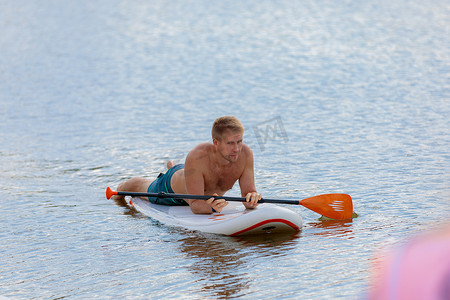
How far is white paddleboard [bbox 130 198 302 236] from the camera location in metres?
5.97

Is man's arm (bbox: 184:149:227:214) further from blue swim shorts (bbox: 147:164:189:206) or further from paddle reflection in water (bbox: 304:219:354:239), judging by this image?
paddle reflection in water (bbox: 304:219:354:239)

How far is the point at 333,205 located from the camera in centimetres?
634

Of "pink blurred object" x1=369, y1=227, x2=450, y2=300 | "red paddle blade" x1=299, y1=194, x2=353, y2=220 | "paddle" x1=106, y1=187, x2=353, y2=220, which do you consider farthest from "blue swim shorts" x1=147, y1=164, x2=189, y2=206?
"pink blurred object" x1=369, y1=227, x2=450, y2=300

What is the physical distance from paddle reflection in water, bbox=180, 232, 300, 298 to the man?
1.12 ft

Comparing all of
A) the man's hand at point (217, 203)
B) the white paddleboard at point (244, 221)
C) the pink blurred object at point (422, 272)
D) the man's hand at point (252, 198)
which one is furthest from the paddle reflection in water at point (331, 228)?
the pink blurred object at point (422, 272)

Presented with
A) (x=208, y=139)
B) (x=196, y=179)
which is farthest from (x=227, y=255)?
(x=208, y=139)

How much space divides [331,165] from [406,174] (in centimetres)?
103

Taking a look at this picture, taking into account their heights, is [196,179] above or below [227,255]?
above

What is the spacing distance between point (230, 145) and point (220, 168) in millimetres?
377

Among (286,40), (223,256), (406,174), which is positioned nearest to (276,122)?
(406,174)

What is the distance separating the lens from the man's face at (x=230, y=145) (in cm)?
599

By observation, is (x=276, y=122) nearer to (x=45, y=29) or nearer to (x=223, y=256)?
(x=223, y=256)

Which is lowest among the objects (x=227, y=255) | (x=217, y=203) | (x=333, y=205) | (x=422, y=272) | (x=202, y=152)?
(x=227, y=255)

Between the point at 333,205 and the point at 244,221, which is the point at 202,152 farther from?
the point at 333,205
